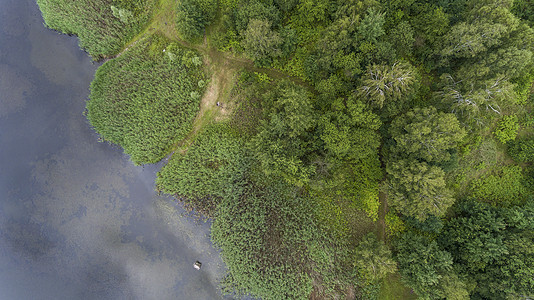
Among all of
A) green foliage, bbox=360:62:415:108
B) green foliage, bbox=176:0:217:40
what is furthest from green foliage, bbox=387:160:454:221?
green foliage, bbox=176:0:217:40

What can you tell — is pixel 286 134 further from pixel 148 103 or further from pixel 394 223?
pixel 148 103

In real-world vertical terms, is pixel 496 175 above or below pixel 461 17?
below

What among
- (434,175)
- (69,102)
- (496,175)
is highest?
(69,102)

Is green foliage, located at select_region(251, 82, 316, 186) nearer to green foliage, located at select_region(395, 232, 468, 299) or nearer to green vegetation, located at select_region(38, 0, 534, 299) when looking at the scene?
green vegetation, located at select_region(38, 0, 534, 299)

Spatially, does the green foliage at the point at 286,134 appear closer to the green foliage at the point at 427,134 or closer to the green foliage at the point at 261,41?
the green foliage at the point at 261,41

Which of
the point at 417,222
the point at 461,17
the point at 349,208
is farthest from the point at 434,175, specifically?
the point at 461,17

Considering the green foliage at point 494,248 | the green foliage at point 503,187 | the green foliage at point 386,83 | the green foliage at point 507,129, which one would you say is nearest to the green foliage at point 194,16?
the green foliage at point 386,83

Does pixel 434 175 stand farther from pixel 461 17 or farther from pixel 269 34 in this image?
pixel 269 34
